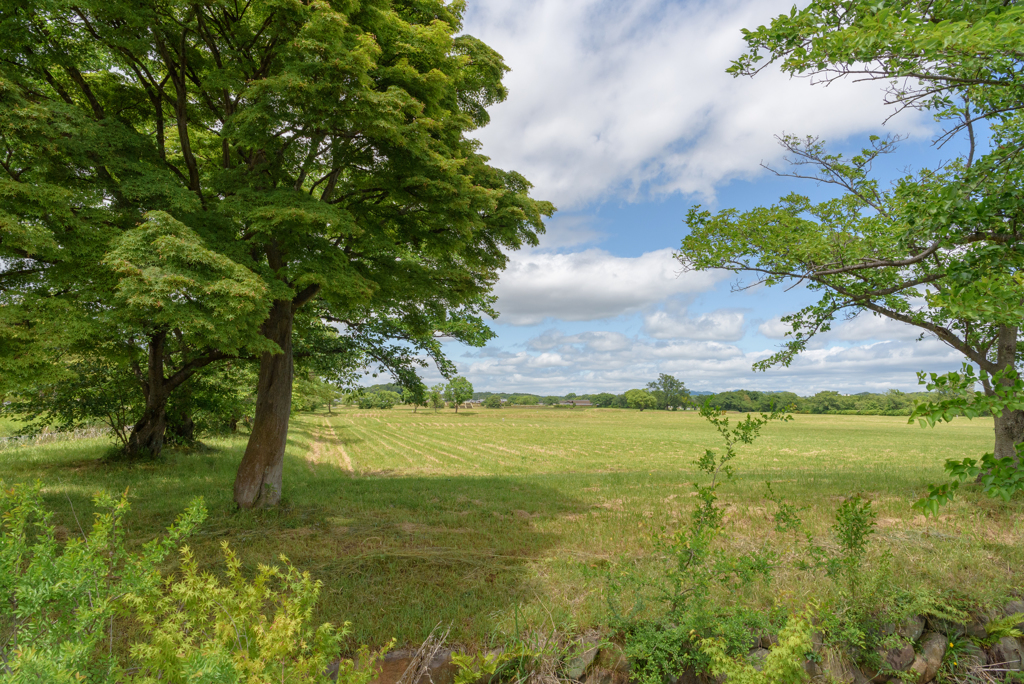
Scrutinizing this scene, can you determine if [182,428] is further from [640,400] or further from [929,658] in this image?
[640,400]

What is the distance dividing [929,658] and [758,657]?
2.59 m

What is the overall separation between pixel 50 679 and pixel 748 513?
456 inches

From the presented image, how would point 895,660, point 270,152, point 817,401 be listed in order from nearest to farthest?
1. point 895,660
2. point 270,152
3. point 817,401

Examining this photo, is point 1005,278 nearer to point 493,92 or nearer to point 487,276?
point 487,276

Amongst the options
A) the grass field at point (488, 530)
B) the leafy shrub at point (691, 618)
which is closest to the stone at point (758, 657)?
the leafy shrub at point (691, 618)

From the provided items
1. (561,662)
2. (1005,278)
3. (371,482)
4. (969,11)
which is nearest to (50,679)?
(561,662)

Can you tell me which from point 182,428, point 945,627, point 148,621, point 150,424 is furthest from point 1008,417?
point 182,428

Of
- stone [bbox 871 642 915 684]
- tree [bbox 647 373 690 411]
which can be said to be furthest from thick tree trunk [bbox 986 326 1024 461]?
tree [bbox 647 373 690 411]

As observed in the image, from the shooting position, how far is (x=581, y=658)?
4.97 metres

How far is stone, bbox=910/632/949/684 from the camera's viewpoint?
5.80 meters

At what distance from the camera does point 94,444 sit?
21.7 metres

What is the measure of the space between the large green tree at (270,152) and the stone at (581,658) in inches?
230

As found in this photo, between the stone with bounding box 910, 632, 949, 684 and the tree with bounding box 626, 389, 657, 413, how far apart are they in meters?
152

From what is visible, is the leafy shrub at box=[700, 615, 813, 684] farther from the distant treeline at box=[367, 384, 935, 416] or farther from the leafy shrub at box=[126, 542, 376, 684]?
the distant treeline at box=[367, 384, 935, 416]
